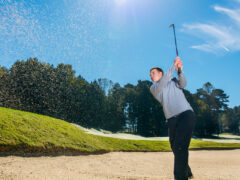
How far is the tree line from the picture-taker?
45.7m

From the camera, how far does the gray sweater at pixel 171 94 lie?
4.07m

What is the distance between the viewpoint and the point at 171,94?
4203 millimetres

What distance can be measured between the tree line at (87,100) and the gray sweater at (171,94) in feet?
149

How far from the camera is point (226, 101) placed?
7638 cm

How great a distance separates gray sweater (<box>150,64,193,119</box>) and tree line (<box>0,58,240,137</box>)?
149ft

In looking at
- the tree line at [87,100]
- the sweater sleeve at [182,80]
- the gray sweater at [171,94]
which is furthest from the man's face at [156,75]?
the tree line at [87,100]

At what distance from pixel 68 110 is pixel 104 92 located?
1510 centimetres

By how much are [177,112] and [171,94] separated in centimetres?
42

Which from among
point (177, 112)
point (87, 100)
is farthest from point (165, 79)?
point (87, 100)

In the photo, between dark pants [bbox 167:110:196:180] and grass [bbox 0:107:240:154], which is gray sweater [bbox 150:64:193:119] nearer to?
dark pants [bbox 167:110:196:180]

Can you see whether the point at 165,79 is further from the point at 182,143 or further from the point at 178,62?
the point at 182,143

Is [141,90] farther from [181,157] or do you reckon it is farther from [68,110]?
[181,157]

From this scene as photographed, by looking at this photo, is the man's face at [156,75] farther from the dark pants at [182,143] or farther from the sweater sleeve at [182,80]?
the dark pants at [182,143]

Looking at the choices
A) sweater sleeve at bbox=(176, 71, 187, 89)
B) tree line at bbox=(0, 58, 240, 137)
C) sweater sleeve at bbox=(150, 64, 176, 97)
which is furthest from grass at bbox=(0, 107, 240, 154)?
tree line at bbox=(0, 58, 240, 137)
